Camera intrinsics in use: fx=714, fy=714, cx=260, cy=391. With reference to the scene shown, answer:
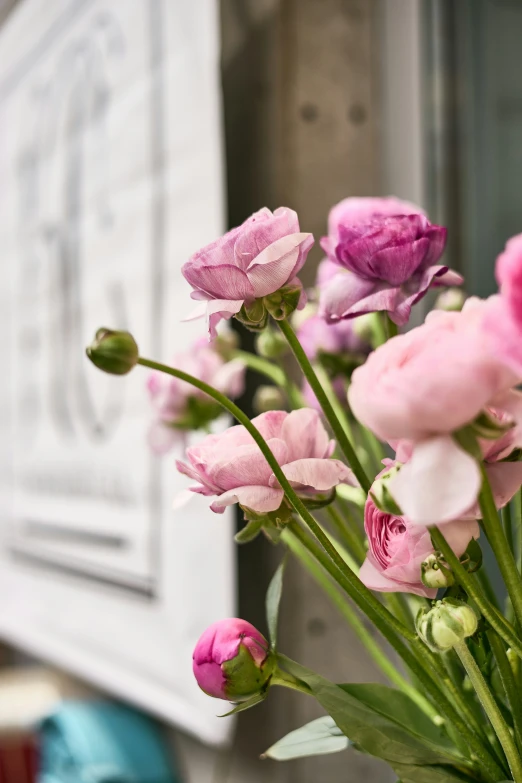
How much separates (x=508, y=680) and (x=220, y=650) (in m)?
0.10

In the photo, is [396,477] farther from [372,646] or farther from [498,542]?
[372,646]

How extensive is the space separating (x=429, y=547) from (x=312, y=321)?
0.20m

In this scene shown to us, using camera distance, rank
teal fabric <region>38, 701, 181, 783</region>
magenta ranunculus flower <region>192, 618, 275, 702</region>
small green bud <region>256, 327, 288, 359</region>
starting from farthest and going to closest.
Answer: teal fabric <region>38, 701, 181, 783</region>
small green bud <region>256, 327, 288, 359</region>
magenta ranunculus flower <region>192, 618, 275, 702</region>

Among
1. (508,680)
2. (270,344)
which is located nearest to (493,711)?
(508,680)

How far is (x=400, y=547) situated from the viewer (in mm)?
220

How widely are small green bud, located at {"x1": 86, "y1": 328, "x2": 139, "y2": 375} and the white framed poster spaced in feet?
1.63

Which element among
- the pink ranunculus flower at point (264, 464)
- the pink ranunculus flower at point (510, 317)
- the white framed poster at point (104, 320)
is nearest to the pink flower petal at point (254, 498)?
the pink ranunculus flower at point (264, 464)

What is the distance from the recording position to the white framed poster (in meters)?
0.78

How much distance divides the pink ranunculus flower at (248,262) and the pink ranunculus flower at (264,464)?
0.14 ft

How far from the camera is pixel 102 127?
1000mm

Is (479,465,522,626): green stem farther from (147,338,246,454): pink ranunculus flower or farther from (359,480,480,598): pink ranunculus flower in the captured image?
(147,338,246,454): pink ranunculus flower

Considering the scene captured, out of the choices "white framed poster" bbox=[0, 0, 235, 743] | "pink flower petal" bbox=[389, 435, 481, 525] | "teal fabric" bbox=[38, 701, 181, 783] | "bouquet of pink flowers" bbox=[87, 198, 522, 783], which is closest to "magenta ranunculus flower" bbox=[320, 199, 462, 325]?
"bouquet of pink flowers" bbox=[87, 198, 522, 783]

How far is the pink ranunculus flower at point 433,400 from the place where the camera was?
155 mm

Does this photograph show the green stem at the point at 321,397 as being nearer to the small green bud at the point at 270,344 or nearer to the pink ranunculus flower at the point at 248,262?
the pink ranunculus flower at the point at 248,262
